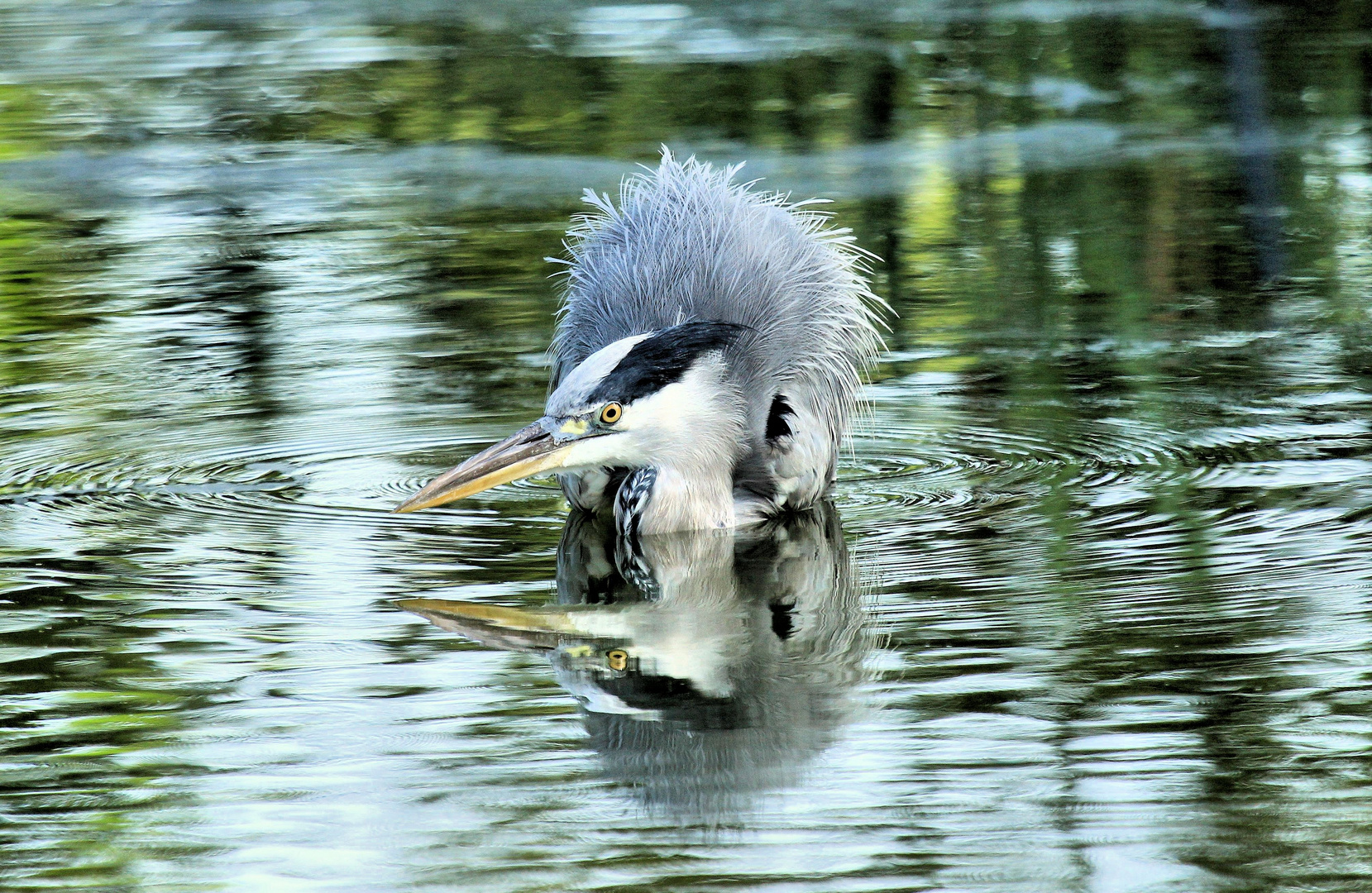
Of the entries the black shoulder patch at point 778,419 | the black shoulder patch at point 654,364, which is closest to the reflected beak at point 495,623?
the black shoulder patch at point 654,364

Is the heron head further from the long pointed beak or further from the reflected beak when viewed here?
the reflected beak

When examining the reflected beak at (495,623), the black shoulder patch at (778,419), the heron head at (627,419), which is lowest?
the reflected beak at (495,623)

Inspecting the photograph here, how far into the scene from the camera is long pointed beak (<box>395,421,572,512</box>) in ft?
21.3

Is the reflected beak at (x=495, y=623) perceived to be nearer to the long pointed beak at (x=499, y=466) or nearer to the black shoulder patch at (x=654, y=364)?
the long pointed beak at (x=499, y=466)

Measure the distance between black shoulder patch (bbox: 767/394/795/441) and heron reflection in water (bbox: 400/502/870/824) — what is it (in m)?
0.29

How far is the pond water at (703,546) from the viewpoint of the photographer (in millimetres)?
4172

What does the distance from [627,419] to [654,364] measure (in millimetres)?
206

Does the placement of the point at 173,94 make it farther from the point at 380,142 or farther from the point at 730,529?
the point at 730,529

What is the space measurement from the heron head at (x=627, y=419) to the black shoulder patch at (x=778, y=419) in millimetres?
244

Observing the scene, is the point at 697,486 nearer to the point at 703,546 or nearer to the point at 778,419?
the point at 703,546

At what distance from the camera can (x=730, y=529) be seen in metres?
6.94

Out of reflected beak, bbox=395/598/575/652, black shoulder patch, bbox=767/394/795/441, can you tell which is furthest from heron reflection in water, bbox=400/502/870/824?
black shoulder patch, bbox=767/394/795/441

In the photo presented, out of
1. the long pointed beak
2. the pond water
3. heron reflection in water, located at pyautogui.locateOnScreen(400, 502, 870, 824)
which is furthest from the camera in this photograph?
the long pointed beak

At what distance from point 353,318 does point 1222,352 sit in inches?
159
